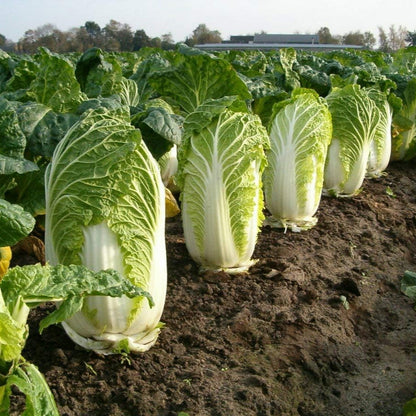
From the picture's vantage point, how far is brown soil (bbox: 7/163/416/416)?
3215mm

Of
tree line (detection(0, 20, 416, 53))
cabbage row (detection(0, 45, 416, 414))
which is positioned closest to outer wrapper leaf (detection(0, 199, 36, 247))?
cabbage row (detection(0, 45, 416, 414))

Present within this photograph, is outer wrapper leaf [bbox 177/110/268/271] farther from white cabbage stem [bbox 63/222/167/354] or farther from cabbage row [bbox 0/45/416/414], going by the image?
white cabbage stem [bbox 63/222/167/354]

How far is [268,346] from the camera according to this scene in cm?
386

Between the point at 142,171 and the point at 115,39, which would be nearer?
the point at 142,171

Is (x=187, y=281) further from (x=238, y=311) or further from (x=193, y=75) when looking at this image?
(x=193, y=75)

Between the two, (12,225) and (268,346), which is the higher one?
(12,225)

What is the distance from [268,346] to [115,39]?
72.7m

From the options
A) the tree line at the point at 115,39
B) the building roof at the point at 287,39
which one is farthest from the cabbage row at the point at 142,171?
the building roof at the point at 287,39

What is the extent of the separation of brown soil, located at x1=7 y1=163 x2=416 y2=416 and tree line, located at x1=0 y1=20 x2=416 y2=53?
46991mm

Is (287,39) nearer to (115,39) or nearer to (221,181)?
(115,39)

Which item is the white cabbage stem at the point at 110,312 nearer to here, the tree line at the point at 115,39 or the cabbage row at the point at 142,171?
the cabbage row at the point at 142,171

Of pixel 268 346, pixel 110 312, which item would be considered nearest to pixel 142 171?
pixel 110 312

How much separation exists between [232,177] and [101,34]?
73511mm

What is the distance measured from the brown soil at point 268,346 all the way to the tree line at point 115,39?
4699cm
